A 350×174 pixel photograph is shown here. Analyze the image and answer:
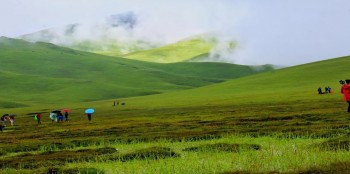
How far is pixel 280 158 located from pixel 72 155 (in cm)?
1343

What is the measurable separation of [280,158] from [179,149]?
9152mm

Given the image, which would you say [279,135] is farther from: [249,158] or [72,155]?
[72,155]

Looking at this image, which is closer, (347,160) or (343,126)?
(347,160)

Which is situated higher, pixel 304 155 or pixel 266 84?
pixel 266 84

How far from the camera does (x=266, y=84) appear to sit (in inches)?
7426

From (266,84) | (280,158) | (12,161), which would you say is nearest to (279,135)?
(280,158)

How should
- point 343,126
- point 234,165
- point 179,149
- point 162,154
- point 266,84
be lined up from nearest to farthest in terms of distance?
1. point 234,165
2. point 162,154
3. point 179,149
4. point 343,126
5. point 266,84

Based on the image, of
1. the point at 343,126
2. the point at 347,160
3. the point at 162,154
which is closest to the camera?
the point at 347,160

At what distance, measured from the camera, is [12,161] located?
26.4 m

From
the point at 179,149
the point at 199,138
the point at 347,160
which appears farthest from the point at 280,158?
the point at 199,138

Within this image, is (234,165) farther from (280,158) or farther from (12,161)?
(12,161)

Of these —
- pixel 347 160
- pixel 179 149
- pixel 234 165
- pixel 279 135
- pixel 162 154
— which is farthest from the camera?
pixel 279 135

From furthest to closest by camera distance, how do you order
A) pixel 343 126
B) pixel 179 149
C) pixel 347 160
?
pixel 343 126 < pixel 179 149 < pixel 347 160

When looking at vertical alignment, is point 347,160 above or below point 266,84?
below
